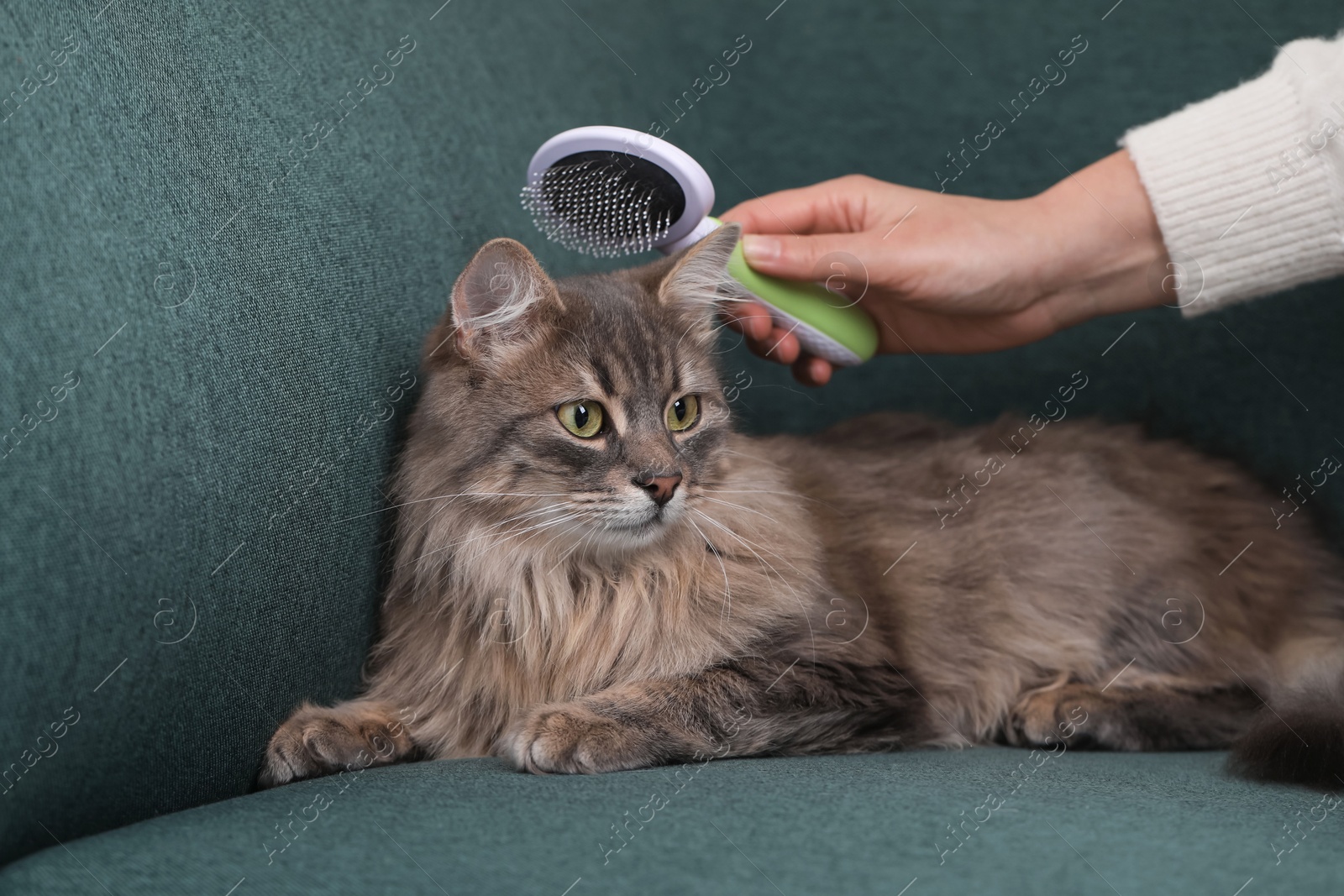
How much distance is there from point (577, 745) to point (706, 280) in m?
0.73

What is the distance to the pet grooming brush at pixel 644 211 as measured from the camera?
1.45 meters

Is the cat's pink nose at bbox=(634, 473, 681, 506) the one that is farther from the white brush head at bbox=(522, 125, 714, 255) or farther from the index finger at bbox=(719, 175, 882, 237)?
the index finger at bbox=(719, 175, 882, 237)

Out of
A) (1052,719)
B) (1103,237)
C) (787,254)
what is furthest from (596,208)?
(1052,719)

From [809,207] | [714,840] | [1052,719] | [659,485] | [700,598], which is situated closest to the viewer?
[714,840]

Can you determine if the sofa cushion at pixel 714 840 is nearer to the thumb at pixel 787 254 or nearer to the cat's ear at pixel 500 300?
the cat's ear at pixel 500 300

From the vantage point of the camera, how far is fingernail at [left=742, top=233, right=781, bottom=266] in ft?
5.29

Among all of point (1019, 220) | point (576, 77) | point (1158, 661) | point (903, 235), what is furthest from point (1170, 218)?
point (576, 77)

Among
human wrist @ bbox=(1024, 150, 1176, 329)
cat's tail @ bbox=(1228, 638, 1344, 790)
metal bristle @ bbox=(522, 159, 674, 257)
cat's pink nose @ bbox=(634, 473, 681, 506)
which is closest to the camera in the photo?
cat's tail @ bbox=(1228, 638, 1344, 790)

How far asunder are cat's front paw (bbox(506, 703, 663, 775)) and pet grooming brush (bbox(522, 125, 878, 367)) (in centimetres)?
72

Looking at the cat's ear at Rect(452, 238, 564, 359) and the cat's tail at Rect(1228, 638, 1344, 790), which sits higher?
the cat's ear at Rect(452, 238, 564, 359)

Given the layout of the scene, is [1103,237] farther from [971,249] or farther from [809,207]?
[809,207]

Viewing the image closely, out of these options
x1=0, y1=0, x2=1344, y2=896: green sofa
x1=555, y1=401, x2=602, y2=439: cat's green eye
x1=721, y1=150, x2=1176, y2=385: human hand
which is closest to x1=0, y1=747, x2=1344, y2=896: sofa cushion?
x1=0, y1=0, x2=1344, y2=896: green sofa

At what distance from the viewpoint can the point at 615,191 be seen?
1.56 metres

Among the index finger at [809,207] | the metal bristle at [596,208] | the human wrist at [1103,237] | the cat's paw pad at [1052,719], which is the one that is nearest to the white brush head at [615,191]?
the metal bristle at [596,208]
